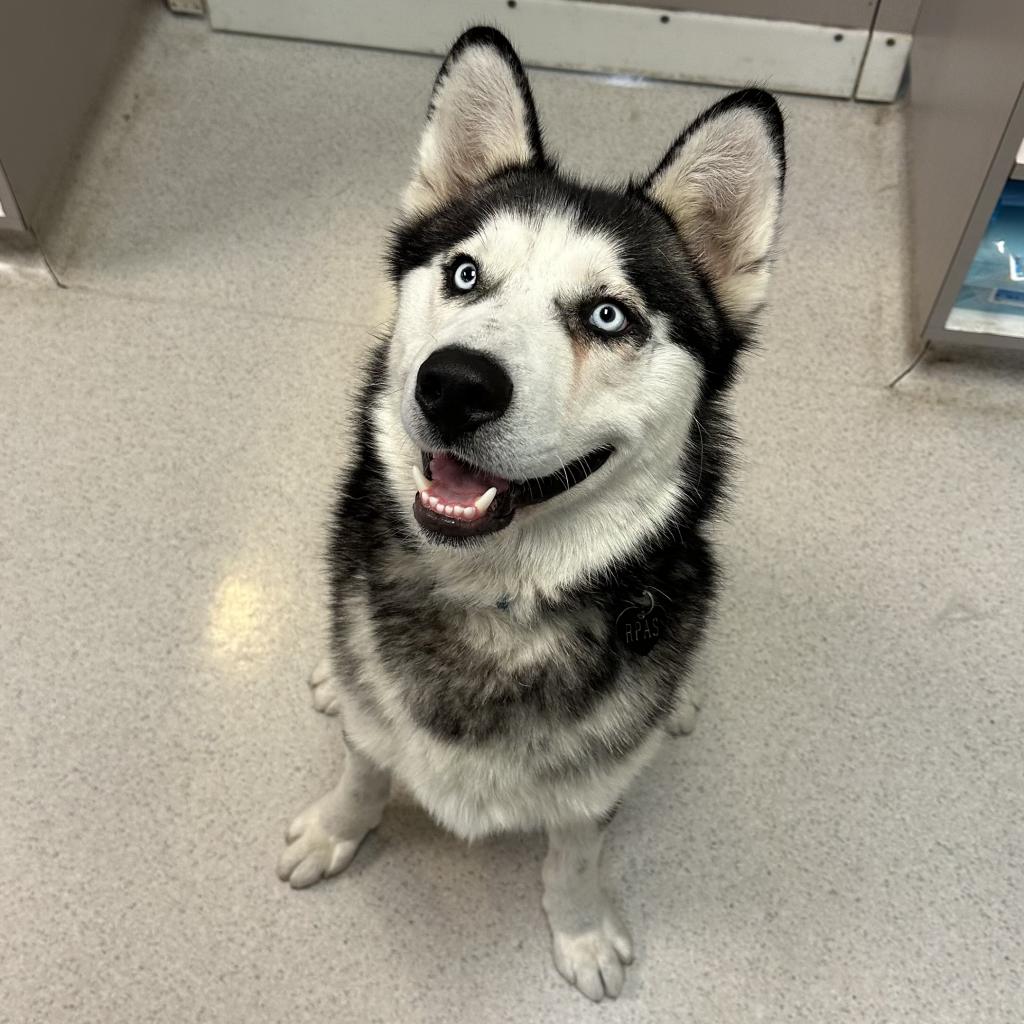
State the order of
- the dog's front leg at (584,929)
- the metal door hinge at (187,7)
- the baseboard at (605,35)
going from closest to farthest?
the dog's front leg at (584,929), the baseboard at (605,35), the metal door hinge at (187,7)

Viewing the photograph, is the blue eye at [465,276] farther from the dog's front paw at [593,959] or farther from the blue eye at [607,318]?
the dog's front paw at [593,959]

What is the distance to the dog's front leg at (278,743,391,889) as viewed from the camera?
160 cm

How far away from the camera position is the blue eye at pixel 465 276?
1.19 metres

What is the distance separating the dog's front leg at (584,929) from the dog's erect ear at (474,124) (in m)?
0.90

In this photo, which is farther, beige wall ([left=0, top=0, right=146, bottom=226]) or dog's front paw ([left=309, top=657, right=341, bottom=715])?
beige wall ([left=0, top=0, right=146, bottom=226])

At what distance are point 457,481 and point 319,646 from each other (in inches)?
31.9

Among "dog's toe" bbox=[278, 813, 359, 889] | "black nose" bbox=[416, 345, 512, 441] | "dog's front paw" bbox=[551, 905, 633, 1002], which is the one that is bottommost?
"dog's front paw" bbox=[551, 905, 633, 1002]

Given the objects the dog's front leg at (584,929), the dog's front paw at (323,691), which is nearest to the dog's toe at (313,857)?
the dog's front paw at (323,691)

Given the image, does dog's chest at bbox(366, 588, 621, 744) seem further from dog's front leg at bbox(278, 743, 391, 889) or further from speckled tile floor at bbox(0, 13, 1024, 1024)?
speckled tile floor at bbox(0, 13, 1024, 1024)

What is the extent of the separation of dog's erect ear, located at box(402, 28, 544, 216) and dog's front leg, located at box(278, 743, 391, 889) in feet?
2.72

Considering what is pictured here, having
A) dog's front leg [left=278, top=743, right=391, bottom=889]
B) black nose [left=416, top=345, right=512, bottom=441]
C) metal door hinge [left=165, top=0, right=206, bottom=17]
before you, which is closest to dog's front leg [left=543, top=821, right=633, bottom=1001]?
dog's front leg [left=278, top=743, right=391, bottom=889]

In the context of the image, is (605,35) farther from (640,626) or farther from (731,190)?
(640,626)

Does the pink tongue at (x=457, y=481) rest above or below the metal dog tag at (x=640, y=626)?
above

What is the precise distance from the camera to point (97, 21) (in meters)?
2.53
